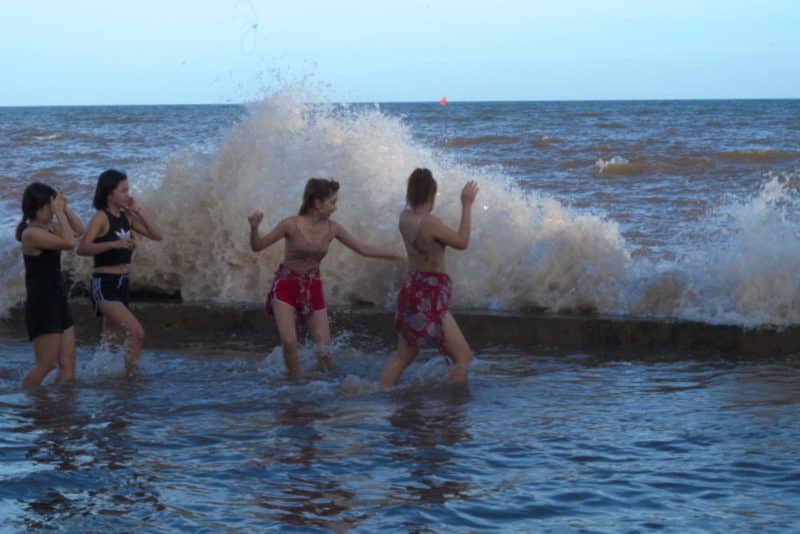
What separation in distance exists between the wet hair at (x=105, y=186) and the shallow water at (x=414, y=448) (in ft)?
3.57

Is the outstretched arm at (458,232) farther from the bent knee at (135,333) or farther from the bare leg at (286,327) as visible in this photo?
the bent knee at (135,333)

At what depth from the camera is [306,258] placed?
6934 millimetres

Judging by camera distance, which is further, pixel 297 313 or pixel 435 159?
pixel 435 159

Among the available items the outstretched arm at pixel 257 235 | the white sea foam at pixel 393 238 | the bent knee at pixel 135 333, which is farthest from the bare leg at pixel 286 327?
the white sea foam at pixel 393 238

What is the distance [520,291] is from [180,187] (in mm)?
3845

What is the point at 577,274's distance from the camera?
8.95 m

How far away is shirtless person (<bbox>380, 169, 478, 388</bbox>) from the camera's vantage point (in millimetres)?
6316

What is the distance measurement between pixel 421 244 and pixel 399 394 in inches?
39.0

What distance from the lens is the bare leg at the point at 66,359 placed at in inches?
273

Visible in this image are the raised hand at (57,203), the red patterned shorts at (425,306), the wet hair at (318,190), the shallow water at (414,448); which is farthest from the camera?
the wet hair at (318,190)

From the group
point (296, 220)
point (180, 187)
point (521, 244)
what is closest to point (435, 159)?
point (521, 244)

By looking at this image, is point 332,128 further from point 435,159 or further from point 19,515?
point 19,515

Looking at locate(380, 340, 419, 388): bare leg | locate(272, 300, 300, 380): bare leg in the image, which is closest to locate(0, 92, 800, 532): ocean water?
locate(380, 340, 419, 388): bare leg

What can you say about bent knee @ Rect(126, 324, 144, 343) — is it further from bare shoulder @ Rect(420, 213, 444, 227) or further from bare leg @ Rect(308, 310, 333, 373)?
bare shoulder @ Rect(420, 213, 444, 227)
